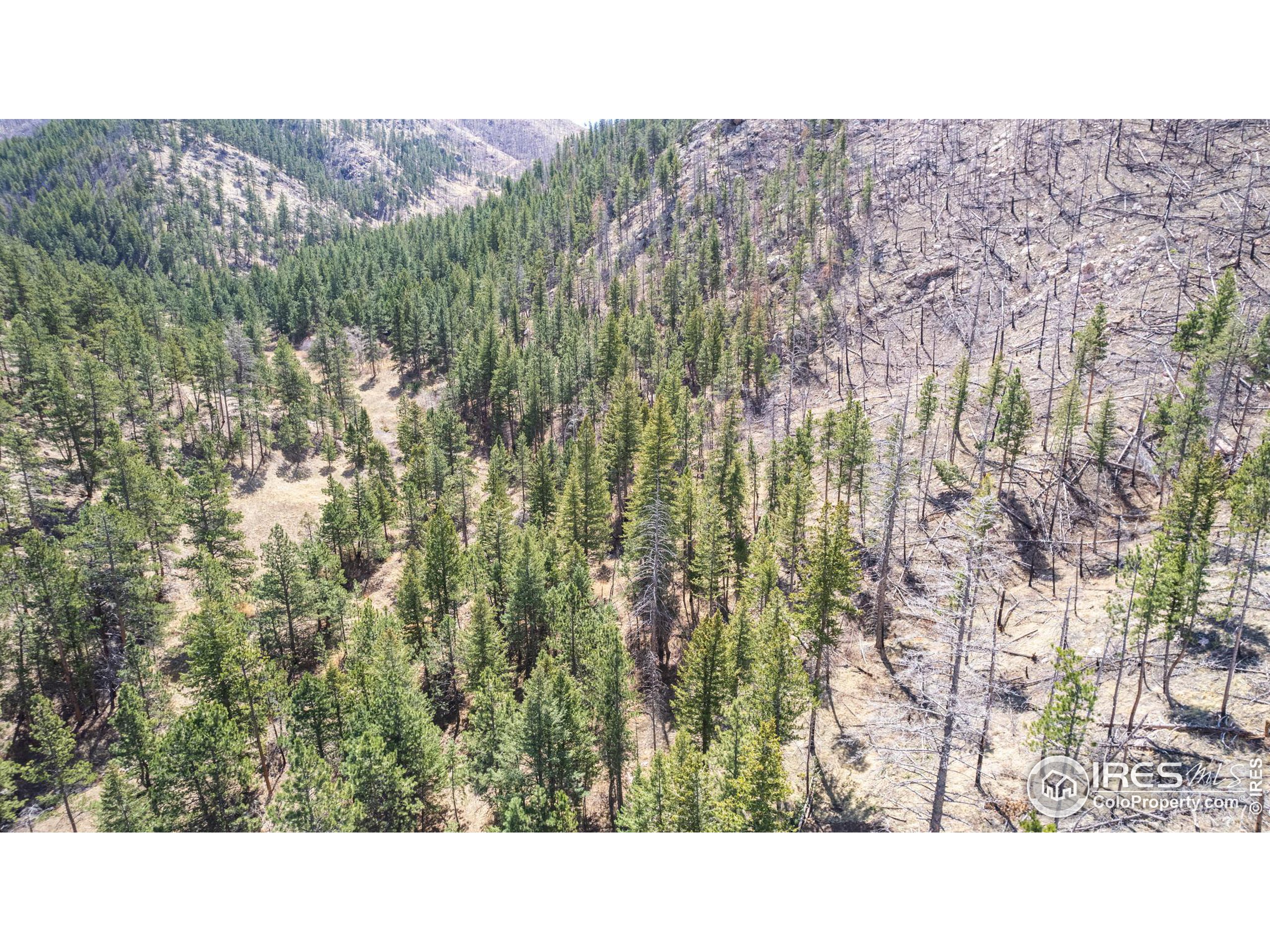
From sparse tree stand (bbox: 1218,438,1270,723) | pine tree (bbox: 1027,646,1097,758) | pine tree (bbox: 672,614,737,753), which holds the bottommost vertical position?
pine tree (bbox: 672,614,737,753)

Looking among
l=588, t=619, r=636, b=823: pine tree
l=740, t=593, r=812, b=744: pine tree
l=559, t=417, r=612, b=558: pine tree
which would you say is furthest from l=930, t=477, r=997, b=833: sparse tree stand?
l=559, t=417, r=612, b=558: pine tree

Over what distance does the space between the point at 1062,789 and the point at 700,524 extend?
1000 inches

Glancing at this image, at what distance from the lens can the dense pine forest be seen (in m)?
26.8

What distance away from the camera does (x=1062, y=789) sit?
22.0m

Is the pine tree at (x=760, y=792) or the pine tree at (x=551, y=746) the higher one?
the pine tree at (x=760, y=792)

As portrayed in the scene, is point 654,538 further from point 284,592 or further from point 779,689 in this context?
point 284,592

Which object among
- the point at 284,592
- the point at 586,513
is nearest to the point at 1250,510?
the point at 586,513

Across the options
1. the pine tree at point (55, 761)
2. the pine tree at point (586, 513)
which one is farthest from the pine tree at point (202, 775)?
the pine tree at point (586, 513)

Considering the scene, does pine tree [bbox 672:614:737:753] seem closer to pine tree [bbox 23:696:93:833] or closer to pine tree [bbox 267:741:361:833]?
pine tree [bbox 267:741:361:833]

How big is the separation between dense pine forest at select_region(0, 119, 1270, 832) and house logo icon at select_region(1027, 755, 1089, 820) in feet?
3.68

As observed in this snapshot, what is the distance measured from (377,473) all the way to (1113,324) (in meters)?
77.0

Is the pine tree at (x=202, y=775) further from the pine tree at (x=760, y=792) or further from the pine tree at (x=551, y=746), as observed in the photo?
the pine tree at (x=760, y=792)

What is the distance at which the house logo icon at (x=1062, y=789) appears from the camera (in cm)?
2178

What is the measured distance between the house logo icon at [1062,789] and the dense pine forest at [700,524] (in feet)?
3.68
